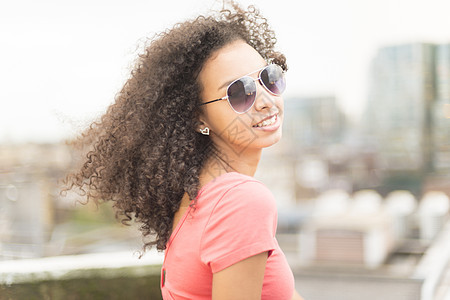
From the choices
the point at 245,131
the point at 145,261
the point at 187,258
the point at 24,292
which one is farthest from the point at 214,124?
the point at 145,261

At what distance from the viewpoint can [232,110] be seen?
1.12m

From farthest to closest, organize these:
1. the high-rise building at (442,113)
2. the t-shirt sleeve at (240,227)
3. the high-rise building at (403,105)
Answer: the high-rise building at (403,105)
the high-rise building at (442,113)
the t-shirt sleeve at (240,227)

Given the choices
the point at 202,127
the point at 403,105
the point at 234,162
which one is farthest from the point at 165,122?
the point at 403,105

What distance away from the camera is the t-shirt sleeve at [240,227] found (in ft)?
2.92

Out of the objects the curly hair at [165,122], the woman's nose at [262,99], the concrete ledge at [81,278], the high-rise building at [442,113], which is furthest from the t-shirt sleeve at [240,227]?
the high-rise building at [442,113]

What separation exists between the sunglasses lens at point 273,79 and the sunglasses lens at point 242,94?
0.13 feet

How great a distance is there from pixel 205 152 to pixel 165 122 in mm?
125

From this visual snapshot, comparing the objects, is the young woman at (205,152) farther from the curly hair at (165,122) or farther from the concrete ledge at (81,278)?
the concrete ledge at (81,278)

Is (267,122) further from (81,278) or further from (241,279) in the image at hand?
(81,278)

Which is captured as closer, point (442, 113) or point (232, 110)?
point (232, 110)

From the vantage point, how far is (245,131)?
3.67ft

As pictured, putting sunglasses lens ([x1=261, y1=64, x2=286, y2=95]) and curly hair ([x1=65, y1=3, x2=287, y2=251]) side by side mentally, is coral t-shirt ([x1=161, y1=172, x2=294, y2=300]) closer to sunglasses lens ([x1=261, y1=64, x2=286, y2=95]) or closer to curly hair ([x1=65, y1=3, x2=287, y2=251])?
curly hair ([x1=65, y1=3, x2=287, y2=251])

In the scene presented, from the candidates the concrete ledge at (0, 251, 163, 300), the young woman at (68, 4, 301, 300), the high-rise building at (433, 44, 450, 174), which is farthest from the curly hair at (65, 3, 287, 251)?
the high-rise building at (433, 44, 450, 174)

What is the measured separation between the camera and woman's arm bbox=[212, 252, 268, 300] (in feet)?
2.95
